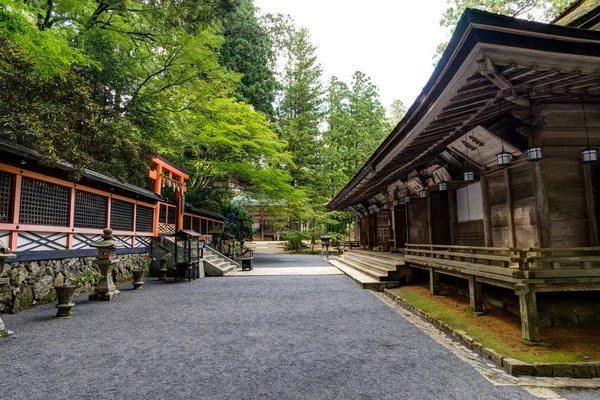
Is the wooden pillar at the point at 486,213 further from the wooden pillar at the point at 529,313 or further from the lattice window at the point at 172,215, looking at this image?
the lattice window at the point at 172,215

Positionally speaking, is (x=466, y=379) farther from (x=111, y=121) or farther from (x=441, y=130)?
(x=111, y=121)

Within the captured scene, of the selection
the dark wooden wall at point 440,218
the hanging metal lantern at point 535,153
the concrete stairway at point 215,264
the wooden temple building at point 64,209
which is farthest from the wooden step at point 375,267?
the wooden temple building at point 64,209

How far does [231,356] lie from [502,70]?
4711mm

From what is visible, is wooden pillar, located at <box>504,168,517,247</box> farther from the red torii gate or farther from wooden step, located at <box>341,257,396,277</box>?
the red torii gate

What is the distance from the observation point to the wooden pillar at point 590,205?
4.90 m

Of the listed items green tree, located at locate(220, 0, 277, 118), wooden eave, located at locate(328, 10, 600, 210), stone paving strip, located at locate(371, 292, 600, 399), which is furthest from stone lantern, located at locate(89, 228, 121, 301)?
green tree, located at locate(220, 0, 277, 118)

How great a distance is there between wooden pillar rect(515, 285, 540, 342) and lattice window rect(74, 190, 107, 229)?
10.2 m

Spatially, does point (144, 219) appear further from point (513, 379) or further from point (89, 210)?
point (513, 379)

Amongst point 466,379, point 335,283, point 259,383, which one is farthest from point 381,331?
point 335,283

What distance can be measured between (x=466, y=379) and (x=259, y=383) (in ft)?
7.19

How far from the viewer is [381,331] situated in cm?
493

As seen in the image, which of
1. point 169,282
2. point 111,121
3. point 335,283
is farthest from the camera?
point 169,282

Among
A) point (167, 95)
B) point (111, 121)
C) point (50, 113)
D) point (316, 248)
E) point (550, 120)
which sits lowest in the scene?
point (316, 248)

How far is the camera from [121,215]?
1067cm
